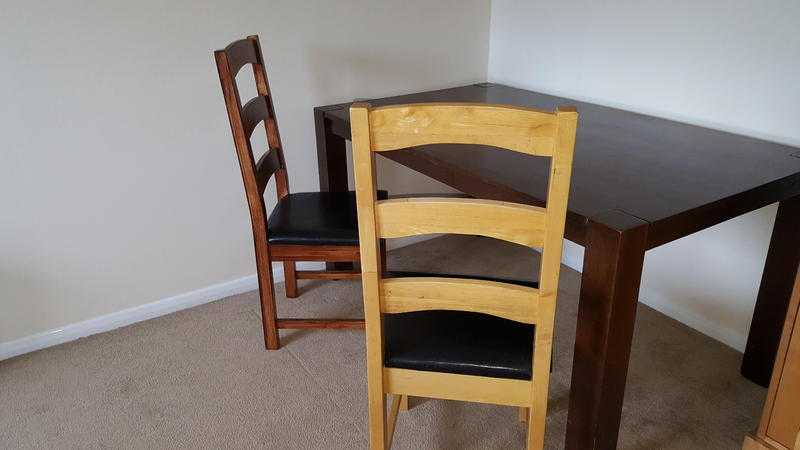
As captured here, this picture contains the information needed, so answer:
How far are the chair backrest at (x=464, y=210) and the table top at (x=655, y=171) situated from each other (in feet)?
0.76

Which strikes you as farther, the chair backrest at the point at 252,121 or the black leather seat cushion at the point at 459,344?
the chair backrest at the point at 252,121

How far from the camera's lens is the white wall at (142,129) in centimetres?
187

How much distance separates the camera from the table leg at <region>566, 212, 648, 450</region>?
123 cm

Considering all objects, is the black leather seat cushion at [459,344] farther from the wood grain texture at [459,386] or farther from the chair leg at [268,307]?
the chair leg at [268,307]

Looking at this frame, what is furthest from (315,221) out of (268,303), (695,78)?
(695,78)

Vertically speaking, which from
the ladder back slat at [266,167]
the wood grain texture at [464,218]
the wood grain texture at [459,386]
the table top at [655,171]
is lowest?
the wood grain texture at [459,386]

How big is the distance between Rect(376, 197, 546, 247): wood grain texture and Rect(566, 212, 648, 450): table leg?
20 centimetres

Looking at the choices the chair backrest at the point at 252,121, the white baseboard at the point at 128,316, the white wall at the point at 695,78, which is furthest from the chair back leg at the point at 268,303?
the white wall at the point at 695,78

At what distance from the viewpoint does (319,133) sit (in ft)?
7.52

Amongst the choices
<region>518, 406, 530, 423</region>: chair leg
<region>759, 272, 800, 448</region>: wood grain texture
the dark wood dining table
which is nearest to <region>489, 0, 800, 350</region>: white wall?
the dark wood dining table

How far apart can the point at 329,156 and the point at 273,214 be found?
390 millimetres

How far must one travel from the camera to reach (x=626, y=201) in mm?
1374

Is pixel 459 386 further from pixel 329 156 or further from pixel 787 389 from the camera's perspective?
pixel 329 156

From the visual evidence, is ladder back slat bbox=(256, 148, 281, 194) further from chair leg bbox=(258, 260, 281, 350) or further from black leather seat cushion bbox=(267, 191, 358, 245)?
chair leg bbox=(258, 260, 281, 350)
